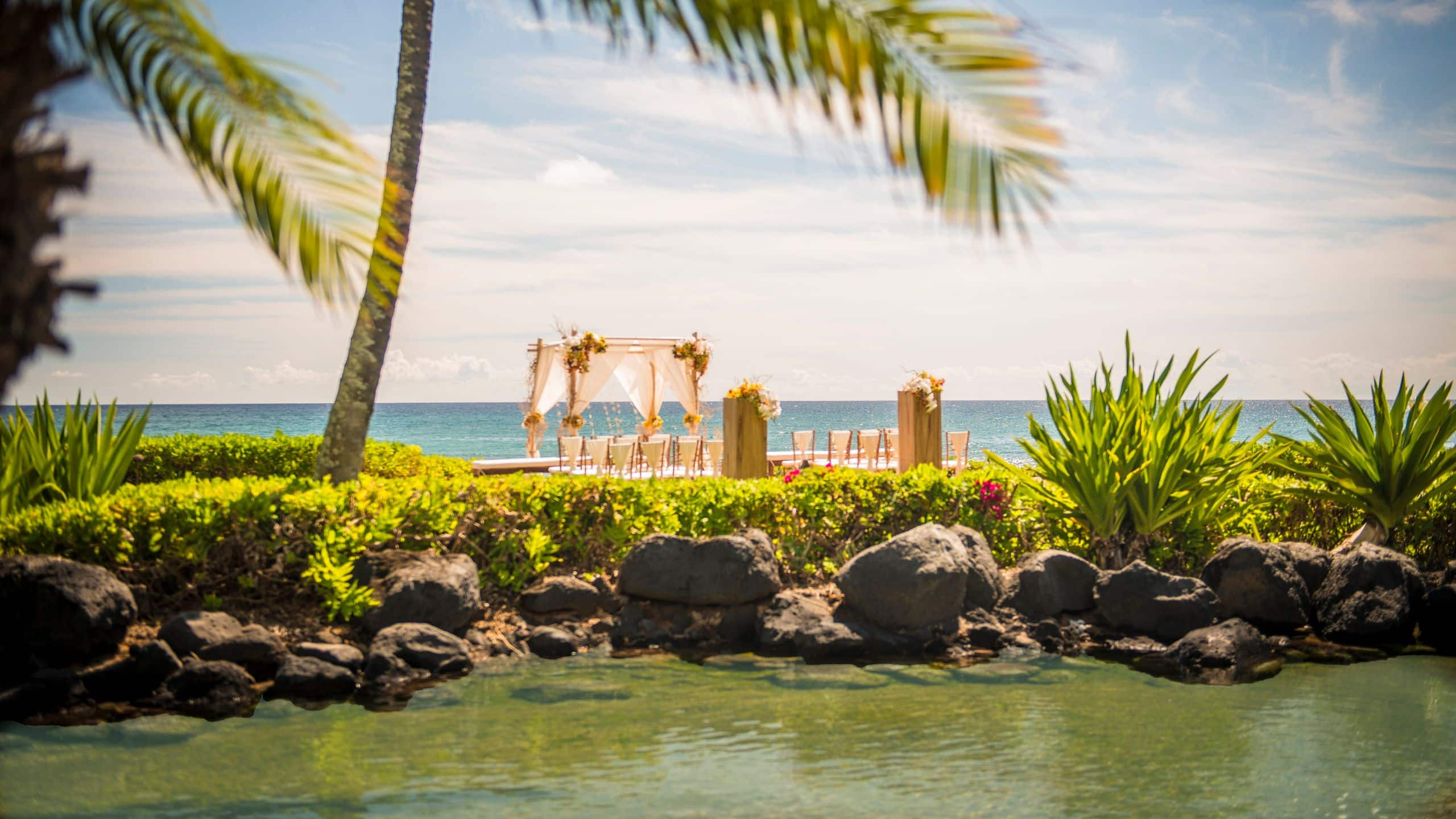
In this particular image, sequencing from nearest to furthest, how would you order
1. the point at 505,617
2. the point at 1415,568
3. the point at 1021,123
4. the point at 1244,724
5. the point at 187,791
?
the point at 1021,123, the point at 187,791, the point at 1244,724, the point at 505,617, the point at 1415,568

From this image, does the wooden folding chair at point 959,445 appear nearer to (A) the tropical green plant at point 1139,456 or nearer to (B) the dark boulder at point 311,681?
(A) the tropical green plant at point 1139,456

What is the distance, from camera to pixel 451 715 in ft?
17.4

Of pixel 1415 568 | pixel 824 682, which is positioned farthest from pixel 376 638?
pixel 1415 568

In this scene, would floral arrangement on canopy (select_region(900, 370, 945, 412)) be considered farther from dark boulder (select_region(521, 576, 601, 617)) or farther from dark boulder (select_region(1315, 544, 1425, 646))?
dark boulder (select_region(521, 576, 601, 617))

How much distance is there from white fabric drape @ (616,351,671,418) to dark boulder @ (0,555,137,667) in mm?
12179

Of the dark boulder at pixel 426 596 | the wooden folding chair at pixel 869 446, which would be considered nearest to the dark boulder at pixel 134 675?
the dark boulder at pixel 426 596

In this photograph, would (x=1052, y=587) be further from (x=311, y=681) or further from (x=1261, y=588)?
(x=311, y=681)

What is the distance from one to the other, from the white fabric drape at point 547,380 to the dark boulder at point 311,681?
36.3 feet

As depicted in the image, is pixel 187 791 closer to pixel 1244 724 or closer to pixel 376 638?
pixel 376 638

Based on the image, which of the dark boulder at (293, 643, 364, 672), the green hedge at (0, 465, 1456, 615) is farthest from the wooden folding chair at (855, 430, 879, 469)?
the dark boulder at (293, 643, 364, 672)

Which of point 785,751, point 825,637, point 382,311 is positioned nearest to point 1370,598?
point 825,637

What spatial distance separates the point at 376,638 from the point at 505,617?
1040 millimetres

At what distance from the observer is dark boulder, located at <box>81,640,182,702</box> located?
17.8ft

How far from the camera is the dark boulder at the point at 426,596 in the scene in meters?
6.31
